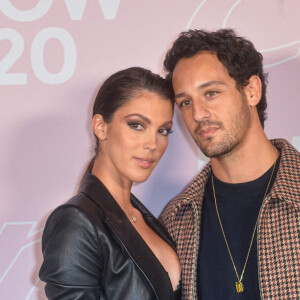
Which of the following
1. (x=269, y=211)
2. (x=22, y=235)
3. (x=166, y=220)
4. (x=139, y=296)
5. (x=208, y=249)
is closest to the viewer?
(x=139, y=296)

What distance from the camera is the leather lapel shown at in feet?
5.72

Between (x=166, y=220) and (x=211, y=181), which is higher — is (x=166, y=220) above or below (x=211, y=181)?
below

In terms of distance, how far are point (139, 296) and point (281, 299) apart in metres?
0.53

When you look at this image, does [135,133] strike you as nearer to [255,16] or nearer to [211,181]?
[211,181]

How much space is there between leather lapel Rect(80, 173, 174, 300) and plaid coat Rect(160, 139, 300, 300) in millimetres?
215

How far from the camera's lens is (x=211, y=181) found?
2.26 m

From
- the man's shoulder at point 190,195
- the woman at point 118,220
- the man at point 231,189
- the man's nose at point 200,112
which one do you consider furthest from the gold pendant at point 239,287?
the man's nose at point 200,112

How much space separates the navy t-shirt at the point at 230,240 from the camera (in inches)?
75.2

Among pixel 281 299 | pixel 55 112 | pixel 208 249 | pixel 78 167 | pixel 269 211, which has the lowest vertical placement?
pixel 281 299

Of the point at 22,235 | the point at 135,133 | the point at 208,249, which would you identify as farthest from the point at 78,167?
the point at 208,249

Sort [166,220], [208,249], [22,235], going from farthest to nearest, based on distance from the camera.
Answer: [22,235]
[166,220]
[208,249]

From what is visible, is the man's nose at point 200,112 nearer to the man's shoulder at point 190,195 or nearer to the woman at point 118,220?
the woman at point 118,220

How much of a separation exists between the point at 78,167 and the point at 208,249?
82cm

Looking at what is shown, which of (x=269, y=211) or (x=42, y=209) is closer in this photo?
(x=269, y=211)
